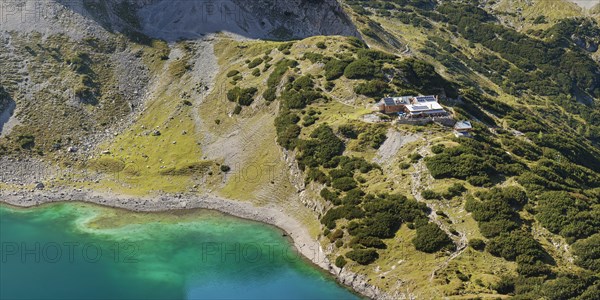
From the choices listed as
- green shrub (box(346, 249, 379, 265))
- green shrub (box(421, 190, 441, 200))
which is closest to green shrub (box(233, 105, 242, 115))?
green shrub (box(421, 190, 441, 200))

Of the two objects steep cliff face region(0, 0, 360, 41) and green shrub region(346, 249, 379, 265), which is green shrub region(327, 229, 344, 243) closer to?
green shrub region(346, 249, 379, 265)

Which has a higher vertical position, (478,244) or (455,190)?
(455,190)

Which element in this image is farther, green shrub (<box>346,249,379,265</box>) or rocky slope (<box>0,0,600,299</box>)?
green shrub (<box>346,249,379,265</box>)

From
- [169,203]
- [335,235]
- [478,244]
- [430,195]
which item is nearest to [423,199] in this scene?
[430,195]

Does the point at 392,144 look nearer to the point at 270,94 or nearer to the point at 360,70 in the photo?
the point at 360,70

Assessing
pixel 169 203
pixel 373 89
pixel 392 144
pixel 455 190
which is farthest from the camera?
pixel 373 89

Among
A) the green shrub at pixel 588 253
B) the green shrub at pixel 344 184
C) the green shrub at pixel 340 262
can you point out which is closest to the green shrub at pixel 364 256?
the green shrub at pixel 340 262

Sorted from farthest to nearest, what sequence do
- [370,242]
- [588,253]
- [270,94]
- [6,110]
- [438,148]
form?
[270,94] < [6,110] < [438,148] < [370,242] < [588,253]

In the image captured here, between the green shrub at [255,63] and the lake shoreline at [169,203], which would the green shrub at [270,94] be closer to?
the green shrub at [255,63]
